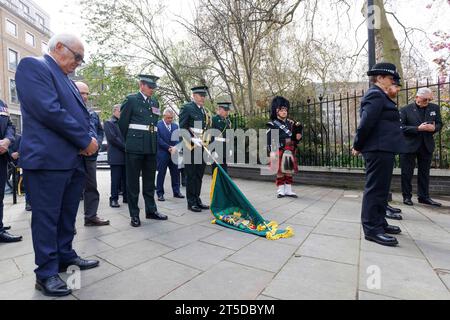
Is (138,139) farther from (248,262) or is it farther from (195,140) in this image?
(248,262)

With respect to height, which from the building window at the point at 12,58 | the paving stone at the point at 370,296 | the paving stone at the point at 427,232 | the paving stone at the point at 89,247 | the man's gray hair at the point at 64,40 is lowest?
the paving stone at the point at 427,232

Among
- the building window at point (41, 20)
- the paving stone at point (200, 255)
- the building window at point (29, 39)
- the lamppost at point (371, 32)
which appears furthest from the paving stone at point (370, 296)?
the building window at point (41, 20)

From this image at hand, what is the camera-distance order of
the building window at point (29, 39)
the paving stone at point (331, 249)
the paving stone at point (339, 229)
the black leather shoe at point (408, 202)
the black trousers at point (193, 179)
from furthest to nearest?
the building window at point (29, 39), the black leather shoe at point (408, 202), the black trousers at point (193, 179), the paving stone at point (339, 229), the paving stone at point (331, 249)

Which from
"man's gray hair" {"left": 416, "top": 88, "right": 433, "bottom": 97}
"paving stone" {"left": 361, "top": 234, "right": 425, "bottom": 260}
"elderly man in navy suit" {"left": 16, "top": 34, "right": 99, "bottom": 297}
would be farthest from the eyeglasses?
"man's gray hair" {"left": 416, "top": 88, "right": 433, "bottom": 97}

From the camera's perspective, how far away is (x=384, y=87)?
3.36 meters

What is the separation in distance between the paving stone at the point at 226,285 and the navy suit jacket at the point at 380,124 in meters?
1.99

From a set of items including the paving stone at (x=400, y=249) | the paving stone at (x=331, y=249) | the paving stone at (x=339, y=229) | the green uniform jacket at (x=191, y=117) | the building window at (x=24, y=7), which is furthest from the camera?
the building window at (x=24, y=7)

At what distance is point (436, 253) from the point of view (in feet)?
9.48

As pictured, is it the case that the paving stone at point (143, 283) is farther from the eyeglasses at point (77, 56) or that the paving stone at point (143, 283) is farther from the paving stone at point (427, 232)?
the paving stone at point (427, 232)

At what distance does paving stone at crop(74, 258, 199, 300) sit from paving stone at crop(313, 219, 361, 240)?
1951mm

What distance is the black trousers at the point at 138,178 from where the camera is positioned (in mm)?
4059

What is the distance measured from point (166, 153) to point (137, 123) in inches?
93.7
